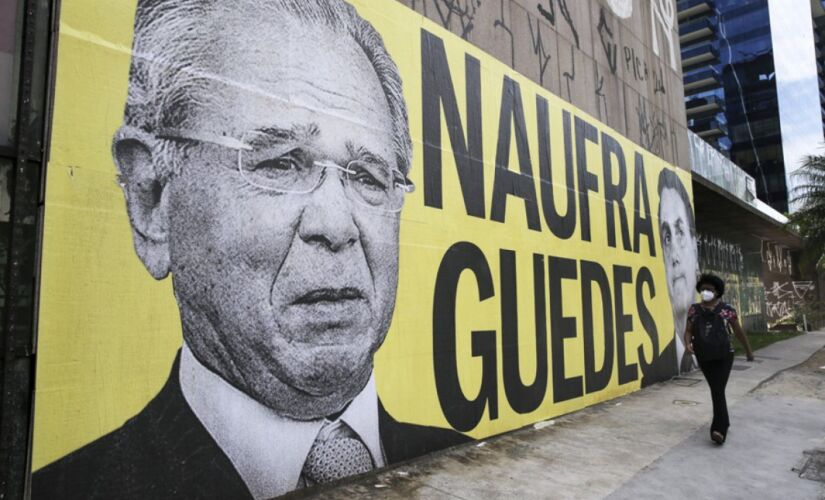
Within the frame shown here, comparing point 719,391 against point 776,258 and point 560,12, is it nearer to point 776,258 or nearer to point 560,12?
point 560,12

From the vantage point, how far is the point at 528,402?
249 inches

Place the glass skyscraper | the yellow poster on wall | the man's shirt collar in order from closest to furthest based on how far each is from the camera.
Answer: the yellow poster on wall < the man's shirt collar < the glass skyscraper

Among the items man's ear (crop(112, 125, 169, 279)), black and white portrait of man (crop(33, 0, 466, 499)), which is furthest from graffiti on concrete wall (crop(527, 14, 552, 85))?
man's ear (crop(112, 125, 169, 279))

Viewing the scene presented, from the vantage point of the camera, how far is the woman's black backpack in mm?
5559

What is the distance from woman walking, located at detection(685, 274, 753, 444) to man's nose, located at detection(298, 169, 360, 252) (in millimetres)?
3840

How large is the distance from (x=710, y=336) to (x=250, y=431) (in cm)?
462

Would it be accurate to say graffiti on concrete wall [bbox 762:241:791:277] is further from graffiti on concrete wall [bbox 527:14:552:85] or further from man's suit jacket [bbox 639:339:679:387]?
graffiti on concrete wall [bbox 527:14:552:85]

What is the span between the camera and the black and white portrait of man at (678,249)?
1045cm

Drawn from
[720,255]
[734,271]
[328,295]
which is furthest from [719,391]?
[734,271]

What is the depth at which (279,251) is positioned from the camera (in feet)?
13.1

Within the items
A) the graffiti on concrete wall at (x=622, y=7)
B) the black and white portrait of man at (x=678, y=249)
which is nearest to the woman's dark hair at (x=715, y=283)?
the black and white portrait of man at (x=678, y=249)

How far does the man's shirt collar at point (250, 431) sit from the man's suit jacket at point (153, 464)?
57 millimetres

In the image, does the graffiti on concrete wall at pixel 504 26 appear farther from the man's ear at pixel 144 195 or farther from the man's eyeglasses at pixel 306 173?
the man's ear at pixel 144 195

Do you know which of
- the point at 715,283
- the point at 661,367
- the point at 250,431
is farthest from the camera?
the point at 661,367
